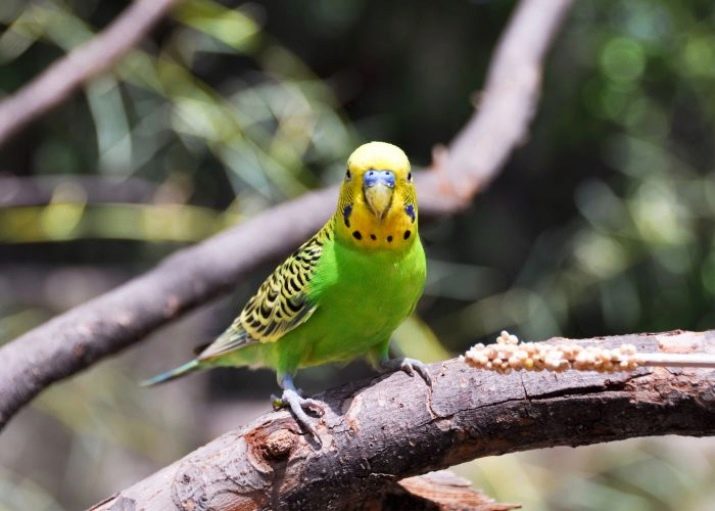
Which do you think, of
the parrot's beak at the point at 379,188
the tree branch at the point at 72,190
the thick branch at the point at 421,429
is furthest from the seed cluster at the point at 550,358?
the tree branch at the point at 72,190

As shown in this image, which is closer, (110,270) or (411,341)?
(411,341)

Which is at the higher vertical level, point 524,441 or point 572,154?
point 572,154

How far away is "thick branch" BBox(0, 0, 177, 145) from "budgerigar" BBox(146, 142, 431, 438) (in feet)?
2.78

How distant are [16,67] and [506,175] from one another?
2.17m

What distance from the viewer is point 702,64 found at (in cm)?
360

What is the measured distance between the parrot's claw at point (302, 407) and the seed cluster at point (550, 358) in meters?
0.33

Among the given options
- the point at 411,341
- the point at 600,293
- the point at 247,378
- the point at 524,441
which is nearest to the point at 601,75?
the point at 600,293

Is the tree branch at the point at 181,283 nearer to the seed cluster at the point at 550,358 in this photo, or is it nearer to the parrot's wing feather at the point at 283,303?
the parrot's wing feather at the point at 283,303

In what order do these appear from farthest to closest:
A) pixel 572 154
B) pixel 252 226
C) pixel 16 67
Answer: pixel 572 154 < pixel 16 67 < pixel 252 226

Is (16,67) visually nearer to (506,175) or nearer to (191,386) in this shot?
(191,386)

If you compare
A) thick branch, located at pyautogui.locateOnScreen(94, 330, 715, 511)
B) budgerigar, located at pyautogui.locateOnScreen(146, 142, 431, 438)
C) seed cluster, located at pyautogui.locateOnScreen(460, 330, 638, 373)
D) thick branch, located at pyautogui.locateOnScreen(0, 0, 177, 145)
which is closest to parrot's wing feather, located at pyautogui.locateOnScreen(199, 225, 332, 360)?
budgerigar, located at pyautogui.locateOnScreen(146, 142, 431, 438)

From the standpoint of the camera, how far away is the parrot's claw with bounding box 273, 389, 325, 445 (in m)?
1.28

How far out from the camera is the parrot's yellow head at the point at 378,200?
4.85 ft

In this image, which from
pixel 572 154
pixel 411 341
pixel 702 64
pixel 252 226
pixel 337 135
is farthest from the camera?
pixel 572 154
